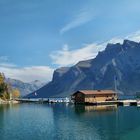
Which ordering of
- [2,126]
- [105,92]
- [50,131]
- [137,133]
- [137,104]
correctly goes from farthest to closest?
1. [105,92]
2. [137,104]
3. [2,126]
4. [50,131]
5. [137,133]

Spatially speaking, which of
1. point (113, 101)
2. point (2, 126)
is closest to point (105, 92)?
point (113, 101)

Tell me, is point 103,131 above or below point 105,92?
below

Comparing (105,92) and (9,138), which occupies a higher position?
(105,92)

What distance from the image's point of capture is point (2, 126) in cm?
9188

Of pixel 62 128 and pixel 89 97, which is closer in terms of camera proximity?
pixel 62 128

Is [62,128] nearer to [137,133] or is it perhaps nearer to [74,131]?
[74,131]

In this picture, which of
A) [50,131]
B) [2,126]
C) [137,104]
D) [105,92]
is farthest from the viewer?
[105,92]

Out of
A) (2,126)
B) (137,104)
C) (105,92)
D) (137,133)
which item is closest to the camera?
(137,133)

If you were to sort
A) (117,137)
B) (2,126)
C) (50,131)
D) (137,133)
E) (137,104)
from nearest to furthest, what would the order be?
(117,137) < (137,133) < (50,131) < (2,126) < (137,104)

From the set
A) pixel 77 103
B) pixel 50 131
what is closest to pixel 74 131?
pixel 50 131

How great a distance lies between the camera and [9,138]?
7225cm

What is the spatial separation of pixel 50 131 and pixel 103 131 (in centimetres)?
1171

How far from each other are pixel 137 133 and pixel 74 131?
1339cm

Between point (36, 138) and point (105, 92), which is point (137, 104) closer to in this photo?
point (105, 92)
